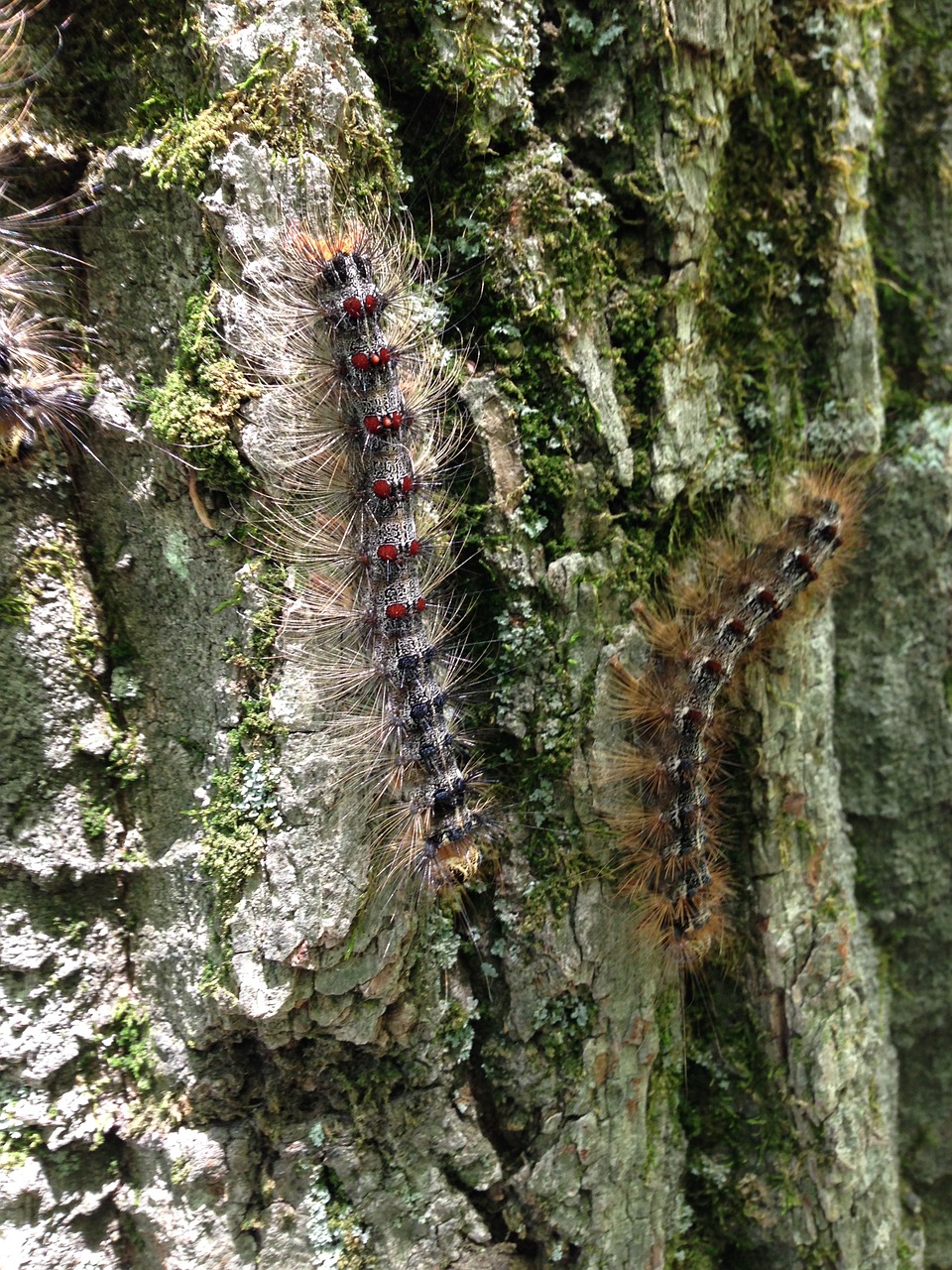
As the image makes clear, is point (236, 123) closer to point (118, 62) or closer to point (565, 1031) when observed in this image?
point (118, 62)

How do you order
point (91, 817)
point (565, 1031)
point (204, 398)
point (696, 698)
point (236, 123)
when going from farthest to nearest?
point (696, 698) < point (565, 1031) < point (91, 817) < point (204, 398) < point (236, 123)

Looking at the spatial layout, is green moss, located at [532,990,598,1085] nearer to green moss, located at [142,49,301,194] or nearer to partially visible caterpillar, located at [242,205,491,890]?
partially visible caterpillar, located at [242,205,491,890]

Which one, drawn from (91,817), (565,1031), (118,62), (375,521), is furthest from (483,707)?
(118,62)

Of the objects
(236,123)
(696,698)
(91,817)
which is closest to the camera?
(236,123)

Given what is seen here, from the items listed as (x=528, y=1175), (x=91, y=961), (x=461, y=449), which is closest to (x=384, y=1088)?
(x=528, y=1175)

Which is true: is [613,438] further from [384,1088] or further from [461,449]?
[384,1088]

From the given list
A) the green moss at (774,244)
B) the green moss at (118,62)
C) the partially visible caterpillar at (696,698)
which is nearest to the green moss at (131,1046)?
the partially visible caterpillar at (696,698)

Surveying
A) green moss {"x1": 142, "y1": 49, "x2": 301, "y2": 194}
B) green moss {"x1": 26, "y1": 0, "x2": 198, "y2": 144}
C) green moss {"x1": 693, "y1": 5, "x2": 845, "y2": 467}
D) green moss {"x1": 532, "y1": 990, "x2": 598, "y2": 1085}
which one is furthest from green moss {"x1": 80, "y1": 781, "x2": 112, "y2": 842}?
green moss {"x1": 693, "y1": 5, "x2": 845, "y2": 467}

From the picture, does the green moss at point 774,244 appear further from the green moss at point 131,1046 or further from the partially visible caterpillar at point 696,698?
the green moss at point 131,1046
